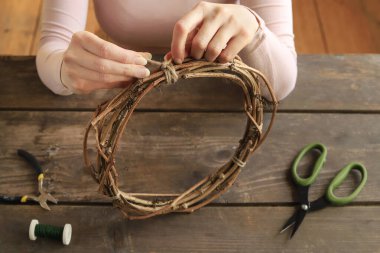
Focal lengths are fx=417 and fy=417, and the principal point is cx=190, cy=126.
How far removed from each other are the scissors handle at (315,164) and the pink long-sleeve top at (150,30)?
10 centimetres

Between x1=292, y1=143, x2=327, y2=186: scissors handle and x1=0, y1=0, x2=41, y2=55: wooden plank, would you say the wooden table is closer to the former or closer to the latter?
x1=292, y1=143, x2=327, y2=186: scissors handle

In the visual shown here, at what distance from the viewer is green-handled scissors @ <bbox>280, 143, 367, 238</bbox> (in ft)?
1.83

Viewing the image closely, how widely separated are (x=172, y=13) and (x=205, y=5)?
29 centimetres

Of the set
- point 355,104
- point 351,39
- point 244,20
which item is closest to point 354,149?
point 355,104

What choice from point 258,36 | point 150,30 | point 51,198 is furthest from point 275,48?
point 51,198

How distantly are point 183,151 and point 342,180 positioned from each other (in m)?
0.23

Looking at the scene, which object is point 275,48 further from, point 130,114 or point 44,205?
point 44,205

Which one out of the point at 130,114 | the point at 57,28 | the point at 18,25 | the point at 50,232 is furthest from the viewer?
the point at 18,25

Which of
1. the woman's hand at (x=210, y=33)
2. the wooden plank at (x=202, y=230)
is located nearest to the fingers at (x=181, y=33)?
the woman's hand at (x=210, y=33)

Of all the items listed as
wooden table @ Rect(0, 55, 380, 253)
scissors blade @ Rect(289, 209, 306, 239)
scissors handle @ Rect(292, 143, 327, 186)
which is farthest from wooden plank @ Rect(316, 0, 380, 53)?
scissors blade @ Rect(289, 209, 306, 239)

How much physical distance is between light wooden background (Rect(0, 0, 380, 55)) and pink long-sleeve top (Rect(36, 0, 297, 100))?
581mm

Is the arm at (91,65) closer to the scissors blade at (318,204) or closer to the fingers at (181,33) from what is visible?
the fingers at (181,33)

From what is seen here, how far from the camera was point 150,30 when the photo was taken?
76cm

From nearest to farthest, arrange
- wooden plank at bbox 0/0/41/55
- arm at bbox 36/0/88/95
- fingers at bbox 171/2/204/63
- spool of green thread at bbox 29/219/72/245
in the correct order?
fingers at bbox 171/2/204/63 < spool of green thread at bbox 29/219/72/245 < arm at bbox 36/0/88/95 < wooden plank at bbox 0/0/41/55
